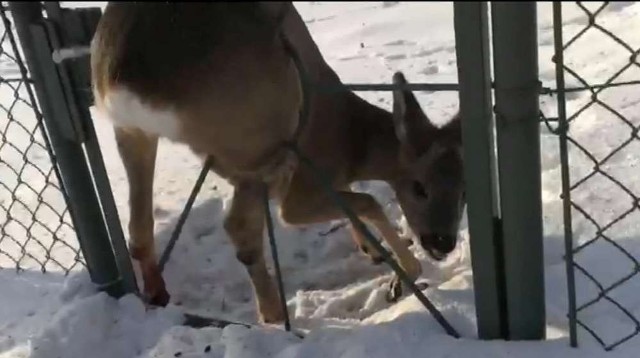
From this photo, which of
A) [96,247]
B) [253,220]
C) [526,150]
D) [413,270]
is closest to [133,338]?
[96,247]

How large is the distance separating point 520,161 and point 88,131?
3.88 feet

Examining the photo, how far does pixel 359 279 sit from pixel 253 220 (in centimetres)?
65

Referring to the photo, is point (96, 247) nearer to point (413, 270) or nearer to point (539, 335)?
point (413, 270)

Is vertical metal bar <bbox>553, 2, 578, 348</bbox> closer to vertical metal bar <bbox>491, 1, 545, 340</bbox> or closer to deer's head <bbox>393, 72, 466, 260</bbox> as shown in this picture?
vertical metal bar <bbox>491, 1, 545, 340</bbox>

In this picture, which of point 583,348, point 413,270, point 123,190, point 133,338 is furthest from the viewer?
point 123,190

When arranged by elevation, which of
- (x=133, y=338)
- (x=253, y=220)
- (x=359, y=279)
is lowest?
(x=359, y=279)

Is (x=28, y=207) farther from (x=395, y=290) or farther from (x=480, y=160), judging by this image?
(x=480, y=160)

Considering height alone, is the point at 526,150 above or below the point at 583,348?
above

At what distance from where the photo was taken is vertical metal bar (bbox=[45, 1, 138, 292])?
2.43m

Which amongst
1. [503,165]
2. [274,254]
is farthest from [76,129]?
[503,165]

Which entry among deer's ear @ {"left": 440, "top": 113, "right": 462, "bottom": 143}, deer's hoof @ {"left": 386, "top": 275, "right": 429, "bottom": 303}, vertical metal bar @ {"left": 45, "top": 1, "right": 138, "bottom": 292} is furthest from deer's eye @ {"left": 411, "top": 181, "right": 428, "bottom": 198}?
vertical metal bar @ {"left": 45, "top": 1, "right": 138, "bottom": 292}

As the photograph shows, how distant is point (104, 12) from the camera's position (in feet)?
8.05

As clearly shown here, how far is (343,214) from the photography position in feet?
10.6

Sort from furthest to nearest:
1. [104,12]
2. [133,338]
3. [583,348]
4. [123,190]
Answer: [123,190] → [133,338] → [104,12] → [583,348]
